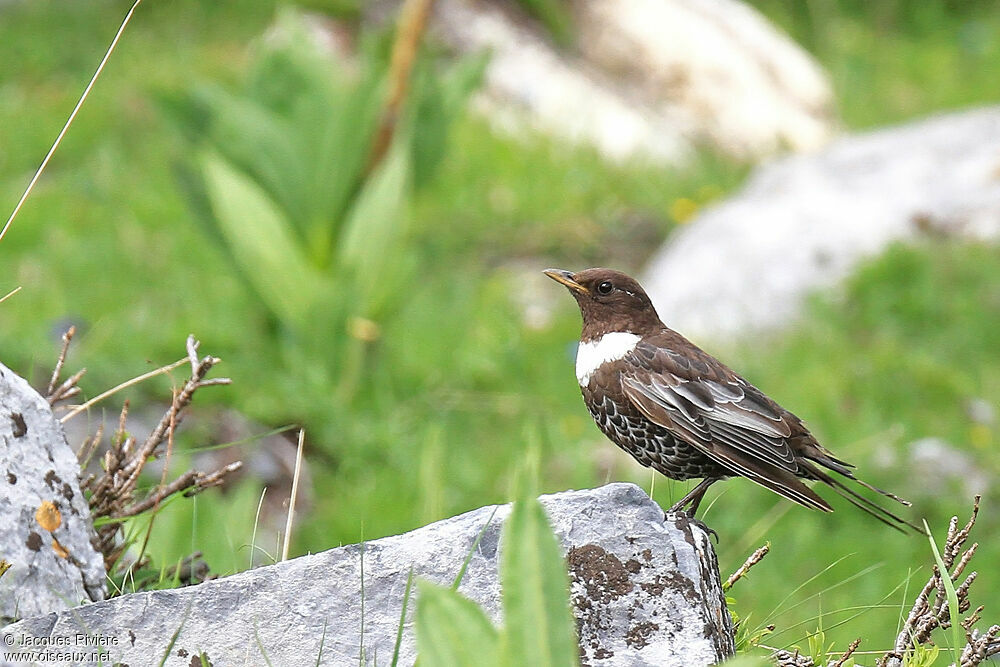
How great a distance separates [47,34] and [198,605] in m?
8.64

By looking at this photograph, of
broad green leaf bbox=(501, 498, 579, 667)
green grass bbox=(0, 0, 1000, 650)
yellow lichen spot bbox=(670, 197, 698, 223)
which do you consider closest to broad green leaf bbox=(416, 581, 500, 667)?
broad green leaf bbox=(501, 498, 579, 667)

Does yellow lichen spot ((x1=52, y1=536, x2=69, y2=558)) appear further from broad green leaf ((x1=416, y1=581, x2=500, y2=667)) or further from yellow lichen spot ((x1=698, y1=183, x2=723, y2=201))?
yellow lichen spot ((x1=698, y1=183, x2=723, y2=201))

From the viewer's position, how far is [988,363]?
6.51 metres

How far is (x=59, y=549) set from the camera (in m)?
2.42

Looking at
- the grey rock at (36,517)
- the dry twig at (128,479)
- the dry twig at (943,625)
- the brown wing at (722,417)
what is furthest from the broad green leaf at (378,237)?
the dry twig at (943,625)

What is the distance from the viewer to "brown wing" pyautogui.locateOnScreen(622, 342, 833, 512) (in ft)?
8.68

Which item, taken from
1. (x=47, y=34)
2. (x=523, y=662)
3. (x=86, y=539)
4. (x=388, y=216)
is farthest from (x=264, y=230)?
(x=47, y=34)

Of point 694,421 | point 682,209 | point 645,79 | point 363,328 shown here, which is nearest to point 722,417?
point 694,421

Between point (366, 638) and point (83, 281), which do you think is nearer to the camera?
point (366, 638)

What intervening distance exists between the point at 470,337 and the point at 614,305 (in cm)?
385

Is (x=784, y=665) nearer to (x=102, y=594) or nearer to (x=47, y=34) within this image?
(x=102, y=594)

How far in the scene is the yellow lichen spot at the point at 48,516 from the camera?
2.40 m

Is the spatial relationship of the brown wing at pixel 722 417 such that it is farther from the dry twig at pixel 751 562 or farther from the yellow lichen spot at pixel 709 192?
the yellow lichen spot at pixel 709 192

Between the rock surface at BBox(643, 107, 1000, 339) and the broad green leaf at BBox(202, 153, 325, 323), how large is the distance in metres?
2.27
